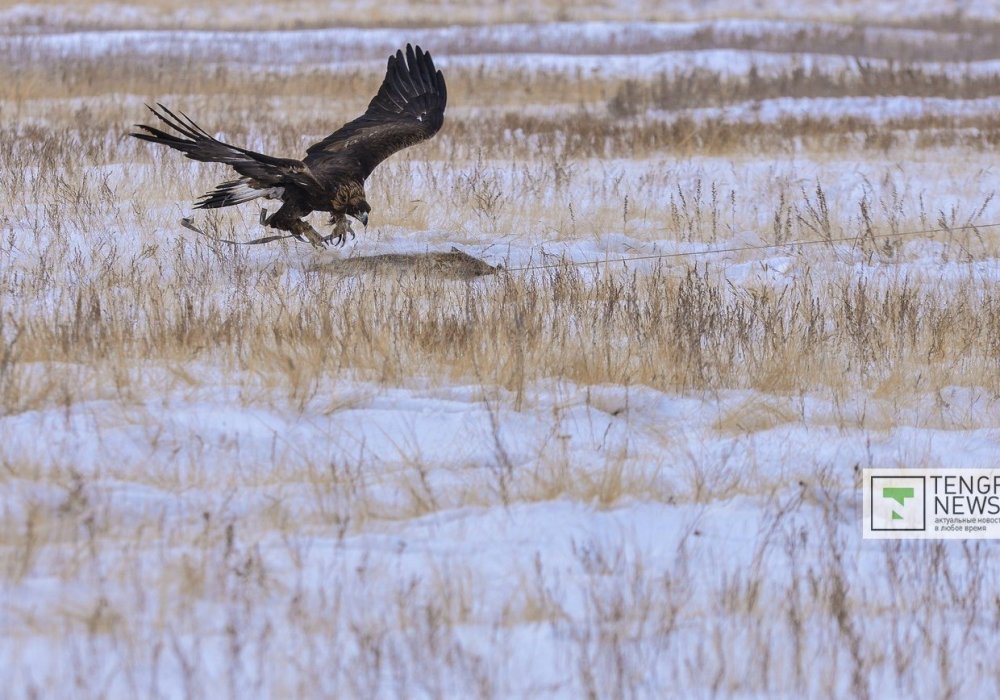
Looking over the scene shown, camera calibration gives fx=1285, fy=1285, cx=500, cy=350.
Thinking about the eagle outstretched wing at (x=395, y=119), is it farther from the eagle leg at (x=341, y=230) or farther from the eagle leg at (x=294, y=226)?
the eagle leg at (x=294, y=226)

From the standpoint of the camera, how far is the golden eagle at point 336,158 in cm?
700

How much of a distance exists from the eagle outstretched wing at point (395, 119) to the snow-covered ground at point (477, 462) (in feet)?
2.06

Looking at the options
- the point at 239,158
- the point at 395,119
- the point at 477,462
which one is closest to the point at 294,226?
the point at 239,158

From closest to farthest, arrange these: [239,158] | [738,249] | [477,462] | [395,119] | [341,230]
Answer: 1. [477,462]
2. [239,158]
3. [341,230]
4. [738,249]
5. [395,119]

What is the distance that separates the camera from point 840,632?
3.81 metres

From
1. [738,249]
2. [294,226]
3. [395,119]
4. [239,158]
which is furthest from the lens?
[395,119]

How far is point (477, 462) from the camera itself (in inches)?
194

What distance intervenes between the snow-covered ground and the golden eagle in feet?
1.08

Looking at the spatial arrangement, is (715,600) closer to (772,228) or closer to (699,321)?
(699,321)

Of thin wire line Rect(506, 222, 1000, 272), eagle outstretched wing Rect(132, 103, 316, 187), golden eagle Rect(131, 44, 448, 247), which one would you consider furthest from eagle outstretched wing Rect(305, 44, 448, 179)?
thin wire line Rect(506, 222, 1000, 272)

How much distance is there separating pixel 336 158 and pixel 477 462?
386 cm

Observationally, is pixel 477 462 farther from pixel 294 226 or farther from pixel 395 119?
pixel 395 119

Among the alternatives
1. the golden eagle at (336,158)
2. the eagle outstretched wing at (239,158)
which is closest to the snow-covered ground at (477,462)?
the golden eagle at (336,158)

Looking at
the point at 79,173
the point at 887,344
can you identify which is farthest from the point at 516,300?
the point at 79,173
